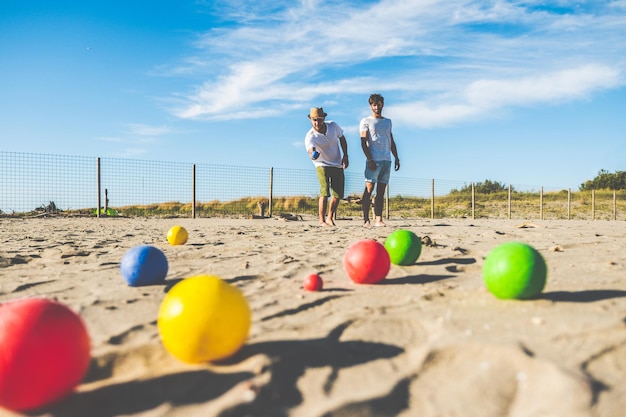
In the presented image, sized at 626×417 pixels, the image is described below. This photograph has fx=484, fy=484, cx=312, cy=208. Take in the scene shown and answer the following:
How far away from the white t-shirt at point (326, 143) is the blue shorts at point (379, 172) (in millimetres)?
592

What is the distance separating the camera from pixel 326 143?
7812mm

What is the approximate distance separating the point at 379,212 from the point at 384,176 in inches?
28.0

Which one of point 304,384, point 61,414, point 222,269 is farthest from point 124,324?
point 222,269

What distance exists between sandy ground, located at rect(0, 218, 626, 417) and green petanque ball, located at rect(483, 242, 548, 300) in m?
0.09

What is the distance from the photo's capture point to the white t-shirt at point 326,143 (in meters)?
7.80

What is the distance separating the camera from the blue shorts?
7.96 meters

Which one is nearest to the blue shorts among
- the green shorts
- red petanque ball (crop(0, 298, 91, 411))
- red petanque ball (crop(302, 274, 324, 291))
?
the green shorts

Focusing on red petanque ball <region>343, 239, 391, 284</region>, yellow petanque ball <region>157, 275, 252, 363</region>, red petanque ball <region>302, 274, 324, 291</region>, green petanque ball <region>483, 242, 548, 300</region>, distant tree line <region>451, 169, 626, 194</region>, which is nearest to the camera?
yellow petanque ball <region>157, 275, 252, 363</region>

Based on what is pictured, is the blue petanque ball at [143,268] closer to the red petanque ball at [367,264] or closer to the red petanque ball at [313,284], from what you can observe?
the red petanque ball at [313,284]

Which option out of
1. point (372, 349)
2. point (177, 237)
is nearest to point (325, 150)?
point (177, 237)

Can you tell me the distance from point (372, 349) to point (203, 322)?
750 millimetres

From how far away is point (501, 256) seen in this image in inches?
111

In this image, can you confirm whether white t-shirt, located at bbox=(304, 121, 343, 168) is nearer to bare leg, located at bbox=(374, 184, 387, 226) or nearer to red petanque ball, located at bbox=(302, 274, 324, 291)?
bare leg, located at bbox=(374, 184, 387, 226)

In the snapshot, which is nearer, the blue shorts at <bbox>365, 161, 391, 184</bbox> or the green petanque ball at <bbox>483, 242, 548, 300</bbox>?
the green petanque ball at <bbox>483, 242, 548, 300</bbox>
